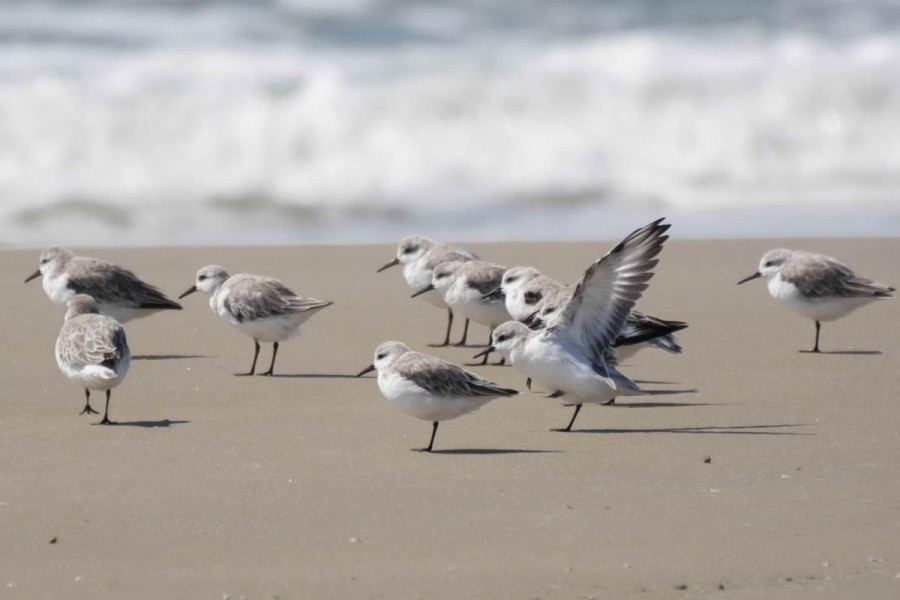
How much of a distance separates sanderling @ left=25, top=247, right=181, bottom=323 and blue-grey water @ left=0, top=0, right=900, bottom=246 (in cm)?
513

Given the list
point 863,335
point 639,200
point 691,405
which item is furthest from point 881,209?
point 691,405

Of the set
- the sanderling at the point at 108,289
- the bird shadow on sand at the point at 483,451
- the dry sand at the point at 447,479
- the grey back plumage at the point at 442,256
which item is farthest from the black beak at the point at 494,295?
the bird shadow on sand at the point at 483,451

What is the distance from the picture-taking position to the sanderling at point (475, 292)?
32.8 ft

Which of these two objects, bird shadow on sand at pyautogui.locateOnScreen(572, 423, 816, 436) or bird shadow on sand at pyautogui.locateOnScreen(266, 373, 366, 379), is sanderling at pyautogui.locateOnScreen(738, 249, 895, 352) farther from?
bird shadow on sand at pyautogui.locateOnScreen(266, 373, 366, 379)

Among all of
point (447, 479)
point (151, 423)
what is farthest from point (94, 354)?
point (447, 479)

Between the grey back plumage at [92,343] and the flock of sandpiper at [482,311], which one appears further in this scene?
the grey back plumage at [92,343]

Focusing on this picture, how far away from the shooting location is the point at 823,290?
390 inches

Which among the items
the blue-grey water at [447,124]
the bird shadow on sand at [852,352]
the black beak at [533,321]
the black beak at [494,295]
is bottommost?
the blue-grey water at [447,124]

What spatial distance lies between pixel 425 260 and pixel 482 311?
1.23 m

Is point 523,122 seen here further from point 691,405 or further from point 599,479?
point 599,479

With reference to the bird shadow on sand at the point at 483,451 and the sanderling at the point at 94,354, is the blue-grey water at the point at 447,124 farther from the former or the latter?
the bird shadow on sand at the point at 483,451

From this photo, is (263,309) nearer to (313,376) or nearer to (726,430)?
(313,376)

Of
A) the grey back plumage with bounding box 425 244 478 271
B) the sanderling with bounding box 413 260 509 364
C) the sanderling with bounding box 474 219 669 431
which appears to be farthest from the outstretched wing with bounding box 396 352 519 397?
the grey back plumage with bounding box 425 244 478 271

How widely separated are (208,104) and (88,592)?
1550 centimetres
